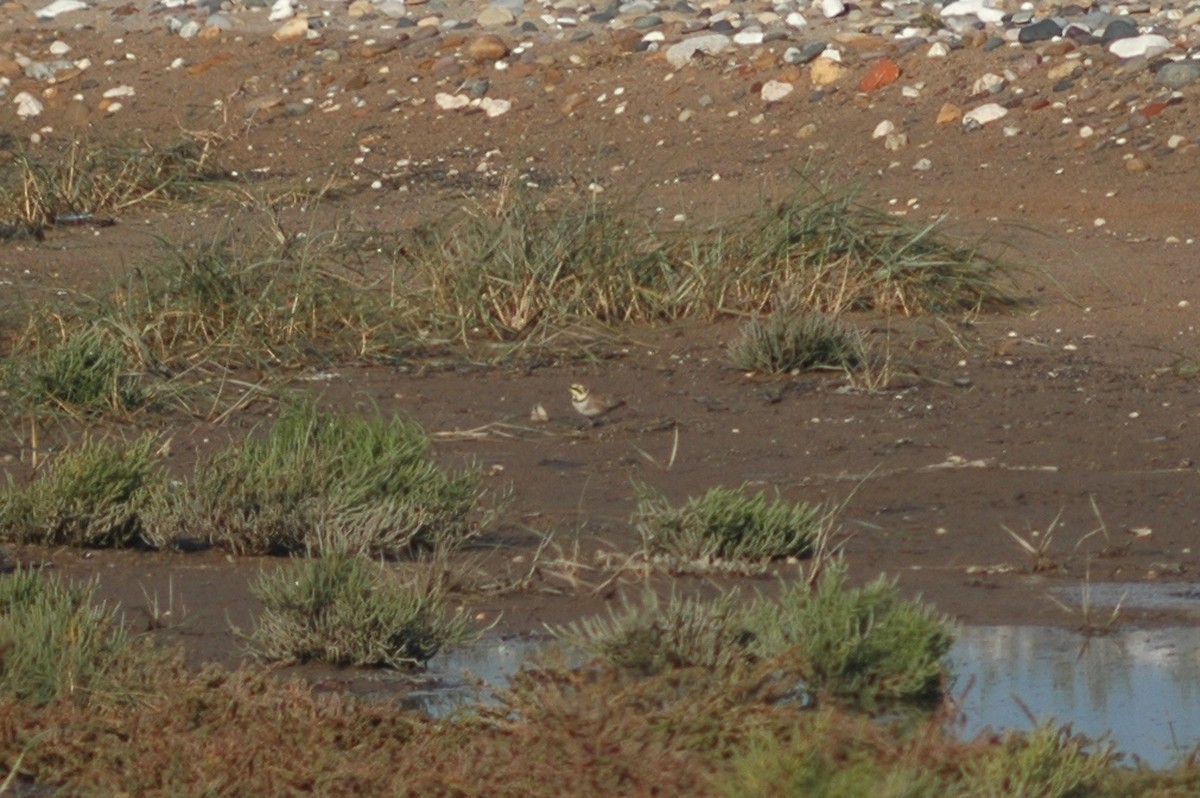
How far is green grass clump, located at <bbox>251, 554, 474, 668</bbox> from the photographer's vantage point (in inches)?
196

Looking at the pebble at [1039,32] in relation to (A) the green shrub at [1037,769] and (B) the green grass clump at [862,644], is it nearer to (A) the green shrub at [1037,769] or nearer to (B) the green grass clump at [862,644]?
(B) the green grass clump at [862,644]

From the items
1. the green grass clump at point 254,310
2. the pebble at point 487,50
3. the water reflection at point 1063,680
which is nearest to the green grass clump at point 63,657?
the water reflection at point 1063,680

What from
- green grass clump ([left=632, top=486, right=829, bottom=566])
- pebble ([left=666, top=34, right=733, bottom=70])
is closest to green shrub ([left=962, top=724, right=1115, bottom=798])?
green grass clump ([left=632, top=486, right=829, bottom=566])

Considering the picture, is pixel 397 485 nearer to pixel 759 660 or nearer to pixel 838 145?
pixel 759 660

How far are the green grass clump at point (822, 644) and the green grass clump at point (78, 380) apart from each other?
12.0 ft

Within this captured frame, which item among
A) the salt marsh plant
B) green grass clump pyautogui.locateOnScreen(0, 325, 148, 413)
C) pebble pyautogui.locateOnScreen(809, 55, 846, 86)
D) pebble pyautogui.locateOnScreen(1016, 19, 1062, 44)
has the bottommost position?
pebble pyautogui.locateOnScreen(809, 55, 846, 86)

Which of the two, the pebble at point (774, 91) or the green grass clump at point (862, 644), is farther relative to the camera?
the pebble at point (774, 91)

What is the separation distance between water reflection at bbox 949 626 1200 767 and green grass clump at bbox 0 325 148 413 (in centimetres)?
382

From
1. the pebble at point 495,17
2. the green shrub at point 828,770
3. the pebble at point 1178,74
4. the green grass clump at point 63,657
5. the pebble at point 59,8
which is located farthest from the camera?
the pebble at point 59,8

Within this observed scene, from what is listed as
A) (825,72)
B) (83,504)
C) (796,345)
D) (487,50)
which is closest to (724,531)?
(83,504)

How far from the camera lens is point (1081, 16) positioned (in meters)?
15.8

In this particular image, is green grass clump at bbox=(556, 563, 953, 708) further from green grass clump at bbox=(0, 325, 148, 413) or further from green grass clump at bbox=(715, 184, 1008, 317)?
green grass clump at bbox=(715, 184, 1008, 317)

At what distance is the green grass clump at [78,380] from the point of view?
7938mm

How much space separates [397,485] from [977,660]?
201cm
